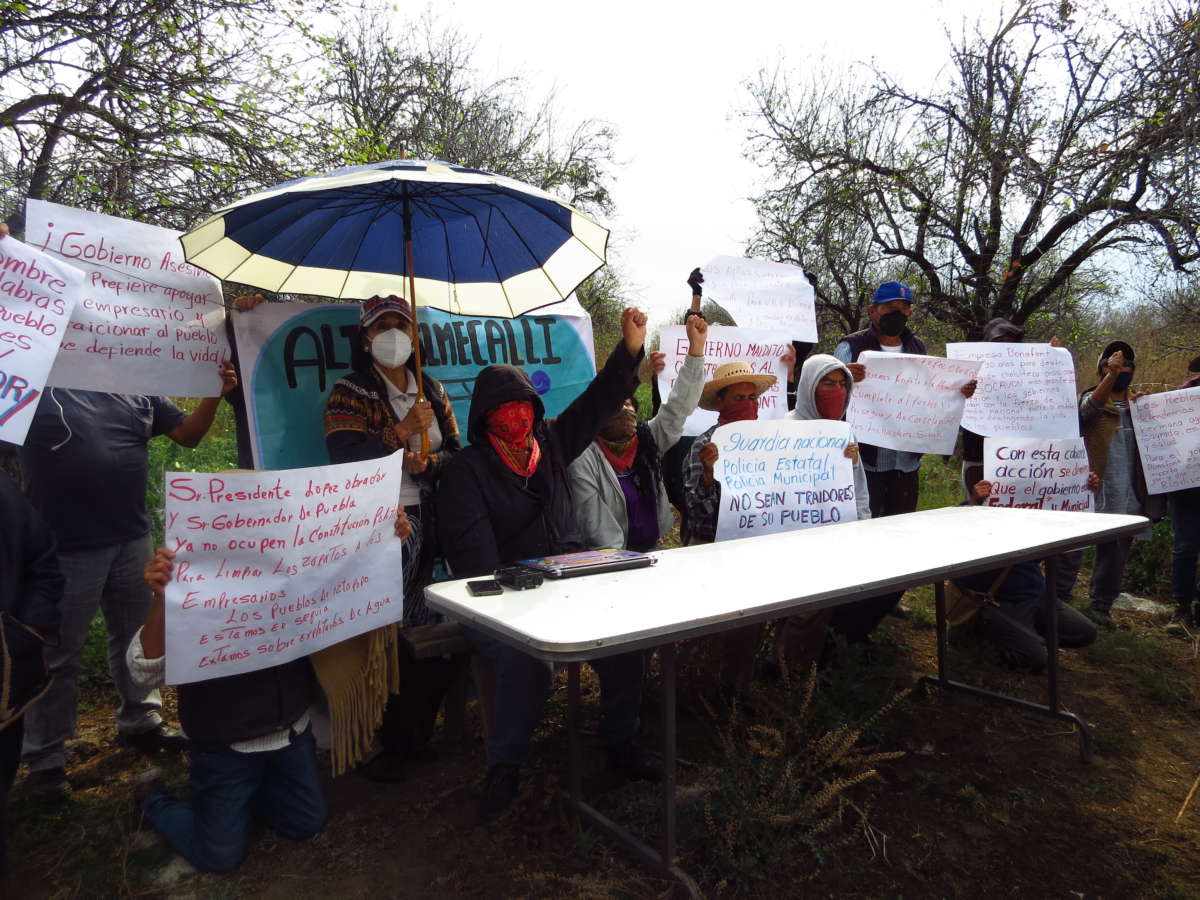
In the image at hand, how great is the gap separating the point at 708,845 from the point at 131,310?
291 centimetres

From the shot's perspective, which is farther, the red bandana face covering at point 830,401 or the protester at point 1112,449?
the protester at point 1112,449

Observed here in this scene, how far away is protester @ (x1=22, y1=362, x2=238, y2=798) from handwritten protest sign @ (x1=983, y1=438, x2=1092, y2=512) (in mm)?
4136

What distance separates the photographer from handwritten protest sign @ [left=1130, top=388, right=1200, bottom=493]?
500 cm

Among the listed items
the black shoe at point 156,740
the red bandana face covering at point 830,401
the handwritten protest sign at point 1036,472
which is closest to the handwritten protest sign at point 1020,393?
the handwritten protest sign at point 1036,472

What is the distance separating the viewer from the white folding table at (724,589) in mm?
1996

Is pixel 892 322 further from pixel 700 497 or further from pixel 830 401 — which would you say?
pixel 700 497

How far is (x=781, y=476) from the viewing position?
3.60 metres

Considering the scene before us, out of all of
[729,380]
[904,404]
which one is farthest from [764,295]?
[729,380]

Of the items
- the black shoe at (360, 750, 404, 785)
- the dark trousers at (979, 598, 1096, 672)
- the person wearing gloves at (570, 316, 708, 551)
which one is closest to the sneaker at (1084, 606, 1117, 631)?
the dark trousers at (979, 598, 1096, 672)

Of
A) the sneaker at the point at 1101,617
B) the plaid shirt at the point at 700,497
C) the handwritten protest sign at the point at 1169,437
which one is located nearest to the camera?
the plaid shirt at the point at 700,497

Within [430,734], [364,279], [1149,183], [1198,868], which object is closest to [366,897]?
[430,734]

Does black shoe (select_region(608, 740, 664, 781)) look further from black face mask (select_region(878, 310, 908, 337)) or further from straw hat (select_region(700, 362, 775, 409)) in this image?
black face mask (select_region(878, 310, 908, 337))

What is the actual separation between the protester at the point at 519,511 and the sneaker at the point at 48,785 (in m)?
1.71

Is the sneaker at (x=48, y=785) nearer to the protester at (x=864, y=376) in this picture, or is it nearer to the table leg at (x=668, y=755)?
the table leg at (x=668, y=755)
